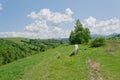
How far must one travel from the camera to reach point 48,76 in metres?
34.7

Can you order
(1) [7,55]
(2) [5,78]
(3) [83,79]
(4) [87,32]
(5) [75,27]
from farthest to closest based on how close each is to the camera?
1. (1) [7,55]
2. (5) [75,27]
3. (4) [87,32]
4. (2) [5,78]
5. (3) [83,79]

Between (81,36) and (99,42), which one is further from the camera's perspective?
(81,36)

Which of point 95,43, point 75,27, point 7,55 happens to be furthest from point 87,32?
point 7,55

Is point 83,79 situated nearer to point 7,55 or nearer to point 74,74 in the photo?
point 74,74

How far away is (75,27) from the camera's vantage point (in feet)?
437

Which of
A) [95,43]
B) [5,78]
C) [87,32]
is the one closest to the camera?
[5,78]

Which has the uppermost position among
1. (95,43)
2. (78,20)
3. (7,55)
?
(78,20)

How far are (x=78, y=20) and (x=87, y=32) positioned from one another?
52.9 ft

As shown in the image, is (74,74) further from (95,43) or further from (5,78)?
(95,43)

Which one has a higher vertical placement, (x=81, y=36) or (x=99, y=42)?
(x=81, y=36)

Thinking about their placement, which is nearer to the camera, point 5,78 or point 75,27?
point 5,78

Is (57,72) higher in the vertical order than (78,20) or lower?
lower

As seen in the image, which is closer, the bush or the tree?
the bush

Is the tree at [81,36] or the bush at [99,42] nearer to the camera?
the bush at [99,42]
